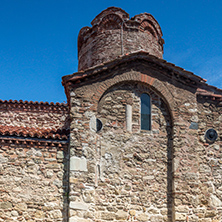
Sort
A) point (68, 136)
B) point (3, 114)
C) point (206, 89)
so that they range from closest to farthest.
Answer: point (68, 136)
point (206, 89)
point (3, 114)

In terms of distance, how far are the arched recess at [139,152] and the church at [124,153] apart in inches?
1.1

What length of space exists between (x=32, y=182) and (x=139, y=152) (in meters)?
3.12

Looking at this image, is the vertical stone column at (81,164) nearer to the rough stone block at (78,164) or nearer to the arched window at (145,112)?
the rough stone block at (78,164)

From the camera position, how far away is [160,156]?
846 centimetres

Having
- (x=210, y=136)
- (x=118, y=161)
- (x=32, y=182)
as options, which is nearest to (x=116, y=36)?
(x=210, y=136)

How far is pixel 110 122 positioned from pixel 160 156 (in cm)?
180

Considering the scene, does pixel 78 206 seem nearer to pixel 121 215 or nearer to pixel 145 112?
pixel 121 215

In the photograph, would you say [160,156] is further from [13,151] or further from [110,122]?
[13,151]

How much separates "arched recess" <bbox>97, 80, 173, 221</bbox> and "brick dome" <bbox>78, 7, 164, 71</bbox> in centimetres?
312

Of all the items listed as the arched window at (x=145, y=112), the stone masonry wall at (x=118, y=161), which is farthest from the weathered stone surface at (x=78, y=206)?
the arched window at (x=145, y=112)

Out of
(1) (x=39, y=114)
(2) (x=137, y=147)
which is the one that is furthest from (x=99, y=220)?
(1) (x=39, y=114)

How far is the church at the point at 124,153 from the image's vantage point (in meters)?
7.61

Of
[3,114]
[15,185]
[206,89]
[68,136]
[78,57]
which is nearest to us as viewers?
[15,185]

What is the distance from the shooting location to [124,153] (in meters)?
8.25
